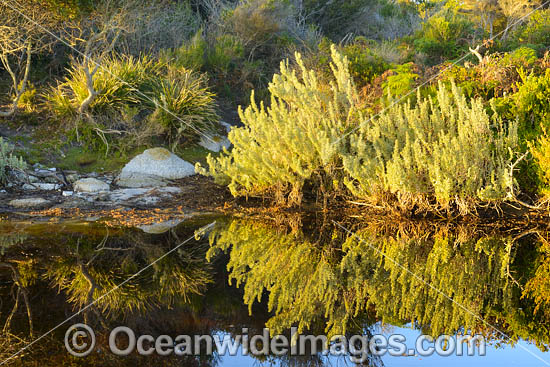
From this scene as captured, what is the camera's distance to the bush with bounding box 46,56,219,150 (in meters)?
10.3

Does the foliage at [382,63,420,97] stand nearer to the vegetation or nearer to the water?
the vegetation

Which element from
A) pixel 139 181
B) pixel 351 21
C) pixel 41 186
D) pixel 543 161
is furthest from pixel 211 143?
pixel 351 21

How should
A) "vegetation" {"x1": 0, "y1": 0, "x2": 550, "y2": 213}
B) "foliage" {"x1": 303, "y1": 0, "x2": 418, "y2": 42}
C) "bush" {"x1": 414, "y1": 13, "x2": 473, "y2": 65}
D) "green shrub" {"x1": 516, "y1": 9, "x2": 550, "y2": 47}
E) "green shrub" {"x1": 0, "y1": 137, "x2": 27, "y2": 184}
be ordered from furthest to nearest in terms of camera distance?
1. "foliage" {"x1": 303, "y1": 0, "x2": 418, "y2": 42}
2. "green shrub" {"x1": 516, "y1": 9, "x2": 550, "y2": 47}
3. "bush" {"x1": 414, "y1": 13, "x2": 473, "y2": 65}
4. "green shrub" {"x1": 0, "y1": 137, "x2": 27, "y2": 184}
5. "vegetation" {"x1": 0, "y1": 0, "x2": 550, "y2": 213}

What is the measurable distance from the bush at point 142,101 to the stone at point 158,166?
70 centimetres

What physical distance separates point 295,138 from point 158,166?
293 centimetres

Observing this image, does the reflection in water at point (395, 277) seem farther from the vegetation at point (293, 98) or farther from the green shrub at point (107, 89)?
the green shrub at point (107, 89)

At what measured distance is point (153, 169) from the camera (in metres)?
9.29

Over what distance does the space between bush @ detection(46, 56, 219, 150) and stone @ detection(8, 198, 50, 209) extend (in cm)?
259

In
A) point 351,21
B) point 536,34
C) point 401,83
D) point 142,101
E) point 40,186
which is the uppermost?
point 536,34

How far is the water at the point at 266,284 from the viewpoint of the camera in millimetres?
3742

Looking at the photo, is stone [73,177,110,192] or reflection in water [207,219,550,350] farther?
stone [73,177,110,192]

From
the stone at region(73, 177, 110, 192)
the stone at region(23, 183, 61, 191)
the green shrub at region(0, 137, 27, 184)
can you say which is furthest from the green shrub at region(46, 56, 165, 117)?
the stone at region(23, 183, 61, 191)

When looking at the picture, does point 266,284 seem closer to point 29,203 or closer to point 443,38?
point 29,203

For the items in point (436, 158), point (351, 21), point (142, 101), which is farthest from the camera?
point (351, 21)
